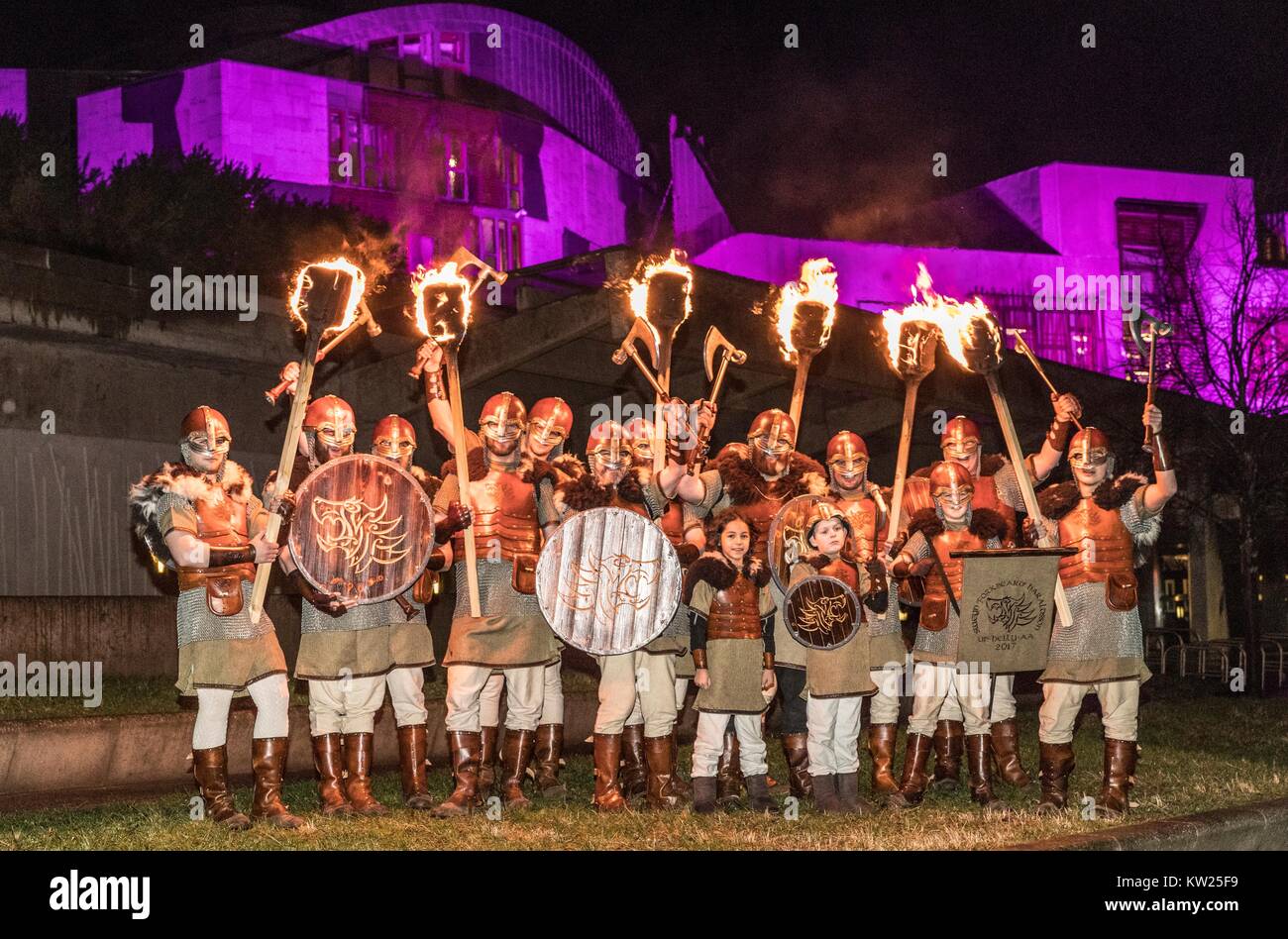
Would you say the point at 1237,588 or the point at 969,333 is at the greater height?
the point at 969,333

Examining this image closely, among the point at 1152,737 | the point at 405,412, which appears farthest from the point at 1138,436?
the point at 405,412

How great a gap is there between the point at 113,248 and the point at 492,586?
8608 millimetres

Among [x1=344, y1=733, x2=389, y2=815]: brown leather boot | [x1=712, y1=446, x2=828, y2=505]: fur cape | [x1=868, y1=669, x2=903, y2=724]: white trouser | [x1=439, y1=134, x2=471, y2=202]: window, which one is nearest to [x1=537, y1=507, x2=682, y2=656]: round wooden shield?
[x1=712, y1=446, x2=828, y2=505]: fur cape

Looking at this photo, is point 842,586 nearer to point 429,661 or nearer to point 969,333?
point 969,333

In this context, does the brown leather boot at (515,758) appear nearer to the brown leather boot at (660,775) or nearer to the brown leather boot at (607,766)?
the brown leather boot at (607,766)

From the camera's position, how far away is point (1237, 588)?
2872cm

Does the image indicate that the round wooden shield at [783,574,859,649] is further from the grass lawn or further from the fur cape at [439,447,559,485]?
the fur cape at [439,447,559,485]

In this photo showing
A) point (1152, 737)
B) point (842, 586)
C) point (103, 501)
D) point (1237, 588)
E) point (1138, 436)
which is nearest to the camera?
point (842, 586)

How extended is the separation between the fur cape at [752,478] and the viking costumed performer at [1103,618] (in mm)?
1328

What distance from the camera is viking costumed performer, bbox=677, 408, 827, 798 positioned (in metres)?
8.22

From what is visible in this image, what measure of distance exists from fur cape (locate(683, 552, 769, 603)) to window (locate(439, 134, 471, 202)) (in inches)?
Result: 1139

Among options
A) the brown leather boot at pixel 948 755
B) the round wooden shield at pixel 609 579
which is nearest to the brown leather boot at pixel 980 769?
the brown leather boot at pixel 948 755

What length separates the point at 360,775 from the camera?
293 inches
